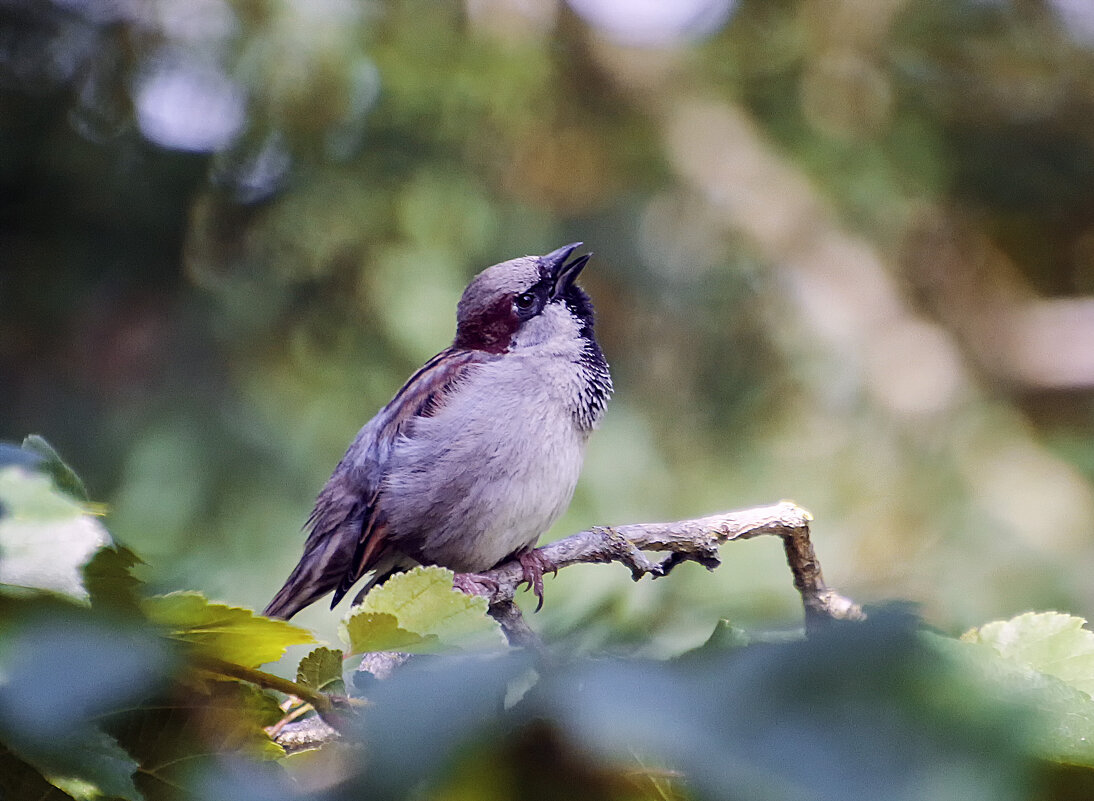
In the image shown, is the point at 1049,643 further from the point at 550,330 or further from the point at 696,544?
the point at 550,330

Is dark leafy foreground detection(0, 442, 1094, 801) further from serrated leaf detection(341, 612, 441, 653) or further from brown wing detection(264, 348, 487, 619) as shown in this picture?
brown wing detection(264, 348, 487, 619)

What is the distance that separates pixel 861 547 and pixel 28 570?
3.97 meters

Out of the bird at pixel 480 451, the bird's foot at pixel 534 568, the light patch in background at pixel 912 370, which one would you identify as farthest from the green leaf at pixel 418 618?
the light patch in background at pixel 912 370

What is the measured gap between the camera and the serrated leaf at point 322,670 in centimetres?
62

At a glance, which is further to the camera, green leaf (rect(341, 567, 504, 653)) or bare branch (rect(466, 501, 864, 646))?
bare branch (rect(466, 501, 864, 646))

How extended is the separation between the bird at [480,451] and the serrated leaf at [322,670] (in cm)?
144

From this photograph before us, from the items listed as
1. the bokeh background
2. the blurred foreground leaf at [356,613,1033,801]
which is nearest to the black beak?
the bokeh background

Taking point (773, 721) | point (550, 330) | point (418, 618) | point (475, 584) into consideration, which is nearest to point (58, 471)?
point (418, 618)

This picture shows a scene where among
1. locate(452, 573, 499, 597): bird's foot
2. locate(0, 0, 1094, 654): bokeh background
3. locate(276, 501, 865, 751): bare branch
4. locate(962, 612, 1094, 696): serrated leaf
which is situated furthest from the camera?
locate(0, 0, 1094, 654): bokeh background

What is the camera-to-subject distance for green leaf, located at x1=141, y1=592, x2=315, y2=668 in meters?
0.56

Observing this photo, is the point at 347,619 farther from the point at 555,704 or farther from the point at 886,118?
the point at 886,118

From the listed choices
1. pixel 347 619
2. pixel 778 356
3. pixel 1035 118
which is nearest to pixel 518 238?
pixel 778 356

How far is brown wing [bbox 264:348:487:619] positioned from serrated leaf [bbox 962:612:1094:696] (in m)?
1.51

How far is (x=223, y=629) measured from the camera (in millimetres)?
585
